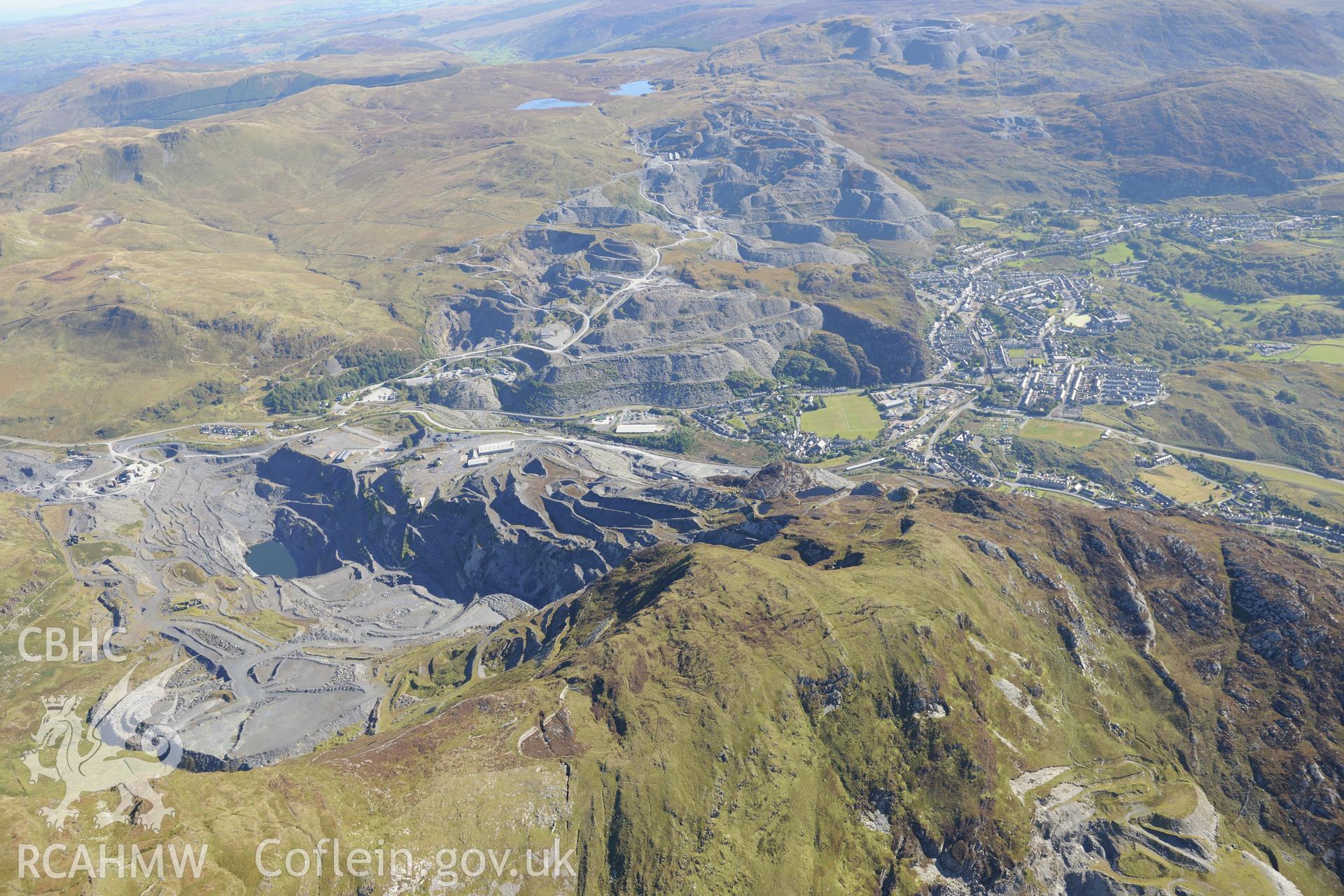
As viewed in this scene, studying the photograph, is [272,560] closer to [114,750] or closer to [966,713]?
[114,750]

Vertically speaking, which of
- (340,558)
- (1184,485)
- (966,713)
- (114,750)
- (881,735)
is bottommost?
(1184,485)

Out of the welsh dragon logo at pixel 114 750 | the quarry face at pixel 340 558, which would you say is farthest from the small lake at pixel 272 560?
the welsh dragon logo at pixel 114 750

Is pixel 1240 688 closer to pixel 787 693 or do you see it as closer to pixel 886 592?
pixel 886 592

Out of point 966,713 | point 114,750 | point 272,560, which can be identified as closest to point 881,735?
point 966,713

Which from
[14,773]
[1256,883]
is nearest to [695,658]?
[1256,883]

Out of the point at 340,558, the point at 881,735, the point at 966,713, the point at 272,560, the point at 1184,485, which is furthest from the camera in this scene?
the point at 1184,485

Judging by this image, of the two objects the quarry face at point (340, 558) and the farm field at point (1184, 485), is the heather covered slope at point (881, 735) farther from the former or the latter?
the farm field at point (1184, 485)
